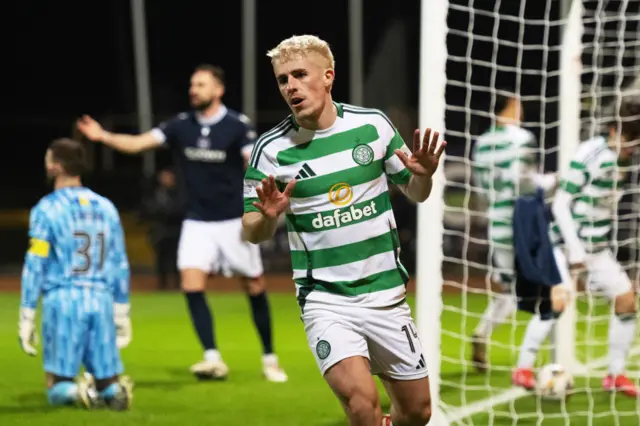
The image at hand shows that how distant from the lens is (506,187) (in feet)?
24.3

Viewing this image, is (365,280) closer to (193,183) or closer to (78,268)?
(78,268)

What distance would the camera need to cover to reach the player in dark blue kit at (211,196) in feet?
25.0

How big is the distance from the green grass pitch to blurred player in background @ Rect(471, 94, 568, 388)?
269 millimetres

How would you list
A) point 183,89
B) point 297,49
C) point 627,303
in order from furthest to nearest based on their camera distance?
point 183,89 → point 627,303 → point 297,49

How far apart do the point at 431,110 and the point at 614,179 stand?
175cm

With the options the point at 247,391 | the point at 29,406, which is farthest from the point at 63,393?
the point at 247,391

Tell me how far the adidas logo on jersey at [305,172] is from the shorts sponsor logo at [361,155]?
17 cm

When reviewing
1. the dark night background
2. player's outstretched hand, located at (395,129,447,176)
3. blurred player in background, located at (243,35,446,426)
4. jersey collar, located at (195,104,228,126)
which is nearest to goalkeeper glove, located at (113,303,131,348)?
jersey collar, located at (195,104,228,126)

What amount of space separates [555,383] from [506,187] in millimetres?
1504

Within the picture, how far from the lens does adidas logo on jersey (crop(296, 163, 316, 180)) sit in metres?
4.20

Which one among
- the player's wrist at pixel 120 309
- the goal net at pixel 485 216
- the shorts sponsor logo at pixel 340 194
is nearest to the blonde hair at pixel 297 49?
the shorts sponsor logo at pixel 340 194

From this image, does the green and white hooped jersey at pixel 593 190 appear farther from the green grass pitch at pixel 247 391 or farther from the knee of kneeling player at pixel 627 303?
the green grass pitch at pixel 247 391

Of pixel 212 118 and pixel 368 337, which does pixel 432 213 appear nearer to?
pixel 368 337

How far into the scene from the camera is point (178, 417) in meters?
6.10
